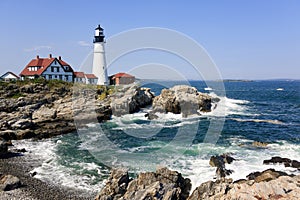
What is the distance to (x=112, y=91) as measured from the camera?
49.8 m

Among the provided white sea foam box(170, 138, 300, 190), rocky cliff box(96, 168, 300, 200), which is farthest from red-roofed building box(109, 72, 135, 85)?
rocky cliff box(96, 168, 300, 200)

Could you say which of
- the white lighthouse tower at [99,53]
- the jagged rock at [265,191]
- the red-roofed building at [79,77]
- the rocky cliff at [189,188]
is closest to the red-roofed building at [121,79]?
the red-roofed building at [79,77]

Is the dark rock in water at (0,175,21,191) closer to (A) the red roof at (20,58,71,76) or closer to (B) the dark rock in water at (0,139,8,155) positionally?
(B) the dark rock in water at (0,139,8,155)

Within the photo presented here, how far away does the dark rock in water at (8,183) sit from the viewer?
16.7 m

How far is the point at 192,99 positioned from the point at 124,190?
32176 mm

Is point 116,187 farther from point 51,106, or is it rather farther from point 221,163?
point 51,106

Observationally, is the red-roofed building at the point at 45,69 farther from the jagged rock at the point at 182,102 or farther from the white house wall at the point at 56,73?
the jagged rock at the point at 182,102

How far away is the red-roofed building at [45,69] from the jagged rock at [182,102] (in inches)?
914

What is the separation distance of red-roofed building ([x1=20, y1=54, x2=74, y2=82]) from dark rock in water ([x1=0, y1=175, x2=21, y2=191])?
4078 centimetres

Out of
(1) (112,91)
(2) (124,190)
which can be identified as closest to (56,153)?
(2) (124,190)

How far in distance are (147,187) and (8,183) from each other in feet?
30.7

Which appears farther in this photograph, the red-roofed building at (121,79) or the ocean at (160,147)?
the red-roofed building at (121,79)

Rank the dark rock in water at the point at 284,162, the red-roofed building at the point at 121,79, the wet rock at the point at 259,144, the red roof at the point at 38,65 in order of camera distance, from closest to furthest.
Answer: the dark rock in water at the point at 284,162
the wet rock at the point at 259,144
the red roof at the point at 38,65
the red-roofed building at the point at 121,79

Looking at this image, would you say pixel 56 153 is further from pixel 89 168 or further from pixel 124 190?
pixel 124 190
